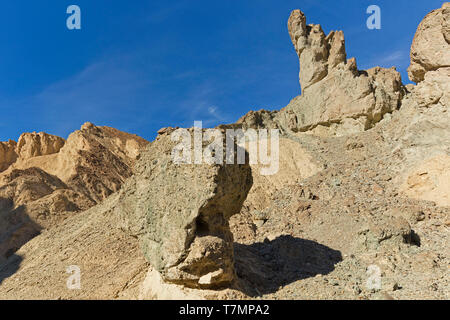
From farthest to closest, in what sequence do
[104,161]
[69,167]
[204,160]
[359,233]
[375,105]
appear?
[104,161] → [69,167] → [375,105] → [359,233] → [204,160]

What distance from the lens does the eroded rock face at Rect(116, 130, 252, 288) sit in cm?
954

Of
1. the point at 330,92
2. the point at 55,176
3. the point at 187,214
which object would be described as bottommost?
the point at 187,214

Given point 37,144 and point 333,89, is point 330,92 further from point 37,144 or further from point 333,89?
point 37,144

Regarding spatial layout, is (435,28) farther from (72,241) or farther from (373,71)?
(72,241)

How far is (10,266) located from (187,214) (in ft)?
42.5

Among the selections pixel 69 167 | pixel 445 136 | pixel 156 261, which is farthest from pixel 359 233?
pixel 69 167

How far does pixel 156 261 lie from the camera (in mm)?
10141

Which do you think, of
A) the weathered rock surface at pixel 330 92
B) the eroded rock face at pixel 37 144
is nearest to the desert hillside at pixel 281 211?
the weathered rock surface at pixel 330 92

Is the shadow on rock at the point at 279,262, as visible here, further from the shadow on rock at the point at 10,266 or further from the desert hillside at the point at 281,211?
the shadow on rock at the point at 10,266

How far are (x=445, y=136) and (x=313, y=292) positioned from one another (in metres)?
11.2

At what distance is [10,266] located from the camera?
62.1 ft

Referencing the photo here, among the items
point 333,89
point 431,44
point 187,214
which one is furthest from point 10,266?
point 333,89

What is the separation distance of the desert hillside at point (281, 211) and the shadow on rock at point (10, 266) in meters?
0.08

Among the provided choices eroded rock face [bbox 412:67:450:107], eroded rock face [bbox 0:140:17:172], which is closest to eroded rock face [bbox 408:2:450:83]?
eroded rock face [bbox 412:67:450:107]
